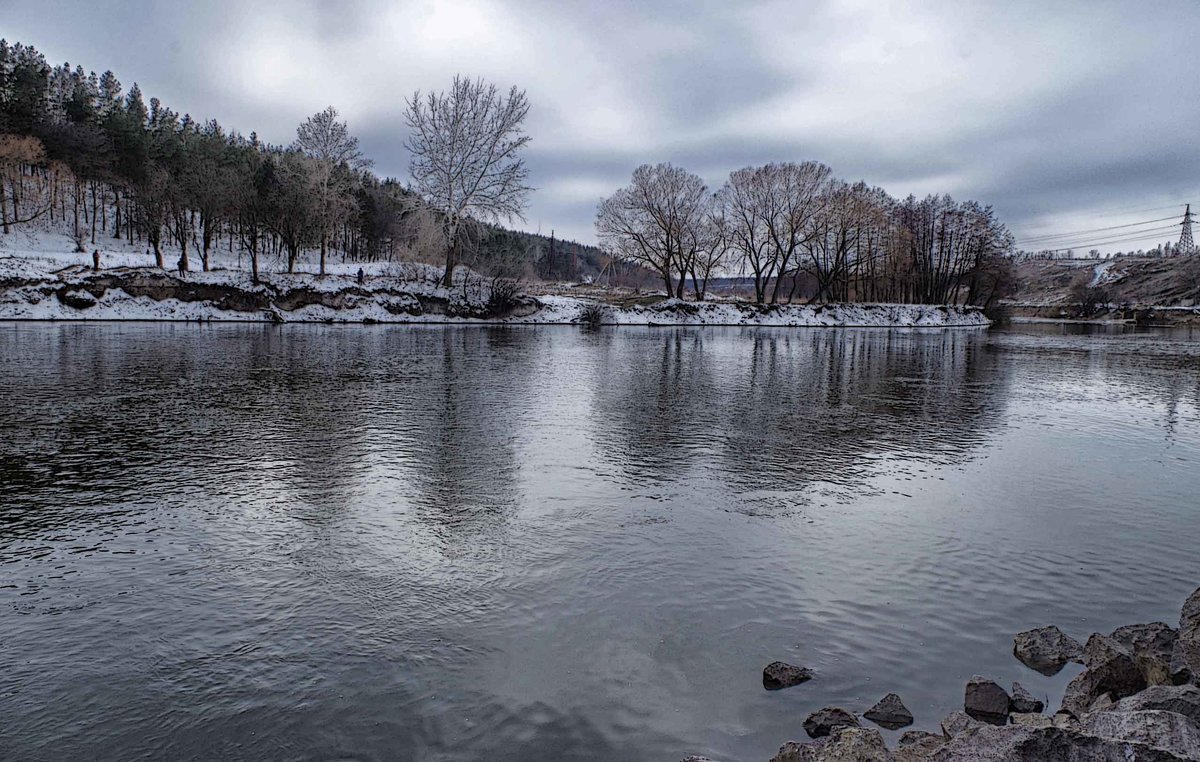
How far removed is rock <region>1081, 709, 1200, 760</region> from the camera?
272cm

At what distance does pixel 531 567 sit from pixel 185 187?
5933 centimetres

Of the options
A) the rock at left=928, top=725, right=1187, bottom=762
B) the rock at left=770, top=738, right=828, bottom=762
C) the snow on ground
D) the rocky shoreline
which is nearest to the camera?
the rock at left=928, top=725, right=1187, bottom=762

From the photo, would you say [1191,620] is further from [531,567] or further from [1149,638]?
[531,567]

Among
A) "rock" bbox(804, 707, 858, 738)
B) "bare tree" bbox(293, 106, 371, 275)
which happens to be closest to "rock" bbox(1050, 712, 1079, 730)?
"rock" bbox(804, 707, 858, 738)

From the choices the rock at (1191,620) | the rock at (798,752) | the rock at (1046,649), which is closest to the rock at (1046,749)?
the rock at (798,752)

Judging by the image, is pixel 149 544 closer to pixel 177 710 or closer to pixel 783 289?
pixel 177 710

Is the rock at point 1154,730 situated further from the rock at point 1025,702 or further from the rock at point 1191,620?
the rock at point 1191,620

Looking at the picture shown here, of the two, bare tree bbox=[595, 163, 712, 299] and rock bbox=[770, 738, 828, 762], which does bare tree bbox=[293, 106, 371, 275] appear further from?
rock bbox=[770, 738, 828, 762]

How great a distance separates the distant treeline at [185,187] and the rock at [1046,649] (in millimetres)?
46902

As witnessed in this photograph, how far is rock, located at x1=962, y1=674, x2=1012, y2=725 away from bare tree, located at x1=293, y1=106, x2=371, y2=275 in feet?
196

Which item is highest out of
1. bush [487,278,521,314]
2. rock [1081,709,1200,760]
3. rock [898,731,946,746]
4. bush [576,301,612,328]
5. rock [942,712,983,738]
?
bush [487,278,521,314]

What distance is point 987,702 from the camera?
3.80 metres

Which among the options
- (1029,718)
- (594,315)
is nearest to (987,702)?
→ (1029,718)

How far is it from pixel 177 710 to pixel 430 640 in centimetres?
138
